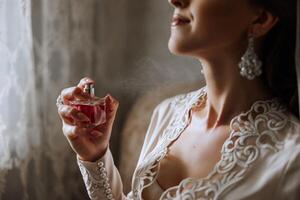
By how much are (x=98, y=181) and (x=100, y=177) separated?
0.01m

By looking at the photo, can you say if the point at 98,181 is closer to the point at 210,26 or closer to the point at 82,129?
the point at 82,129

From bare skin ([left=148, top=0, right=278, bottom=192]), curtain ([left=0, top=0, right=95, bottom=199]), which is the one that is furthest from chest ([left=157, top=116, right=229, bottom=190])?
curtain ([left=0, top=0, right=95, bottom=199])

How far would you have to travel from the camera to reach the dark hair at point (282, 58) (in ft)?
3.19

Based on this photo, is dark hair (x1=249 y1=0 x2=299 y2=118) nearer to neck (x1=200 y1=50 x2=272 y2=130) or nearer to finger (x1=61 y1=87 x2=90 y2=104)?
neck (x1=200 y1=50 x2=272 y2=130)

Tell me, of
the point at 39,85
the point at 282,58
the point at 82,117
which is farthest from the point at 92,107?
the point at 39,85

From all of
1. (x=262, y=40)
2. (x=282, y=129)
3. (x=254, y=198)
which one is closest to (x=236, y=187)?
(x=254, y=198)

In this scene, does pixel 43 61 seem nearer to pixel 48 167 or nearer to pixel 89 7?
pixel 89 7

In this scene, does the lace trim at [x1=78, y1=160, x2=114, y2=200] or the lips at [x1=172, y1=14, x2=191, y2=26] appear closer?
the lips at [x1=172, y1=14, x2=191, y2=26]

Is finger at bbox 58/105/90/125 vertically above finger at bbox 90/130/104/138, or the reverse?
finger at bbox 58/105/90/125

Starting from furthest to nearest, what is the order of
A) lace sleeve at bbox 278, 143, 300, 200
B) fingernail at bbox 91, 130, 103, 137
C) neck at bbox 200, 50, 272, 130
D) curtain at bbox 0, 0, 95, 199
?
curtain at bbox 0, 0, 95, 199
fingernail at bbox 91, 130, 103, 137
neck at bbox 200, 50, 272, 130
lace sleeve at bbox 278, 143, 300, 200

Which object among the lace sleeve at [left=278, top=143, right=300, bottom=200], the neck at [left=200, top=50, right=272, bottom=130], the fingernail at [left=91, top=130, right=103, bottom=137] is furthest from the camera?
the fingernail at [left=91, top=130, right=103, bottom=137]

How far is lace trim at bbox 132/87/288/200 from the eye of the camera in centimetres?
93

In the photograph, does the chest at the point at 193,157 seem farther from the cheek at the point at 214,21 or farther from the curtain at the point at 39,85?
the curtain at the point at 39,85

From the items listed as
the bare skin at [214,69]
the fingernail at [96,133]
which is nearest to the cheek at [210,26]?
the bare skin at [214,69]
